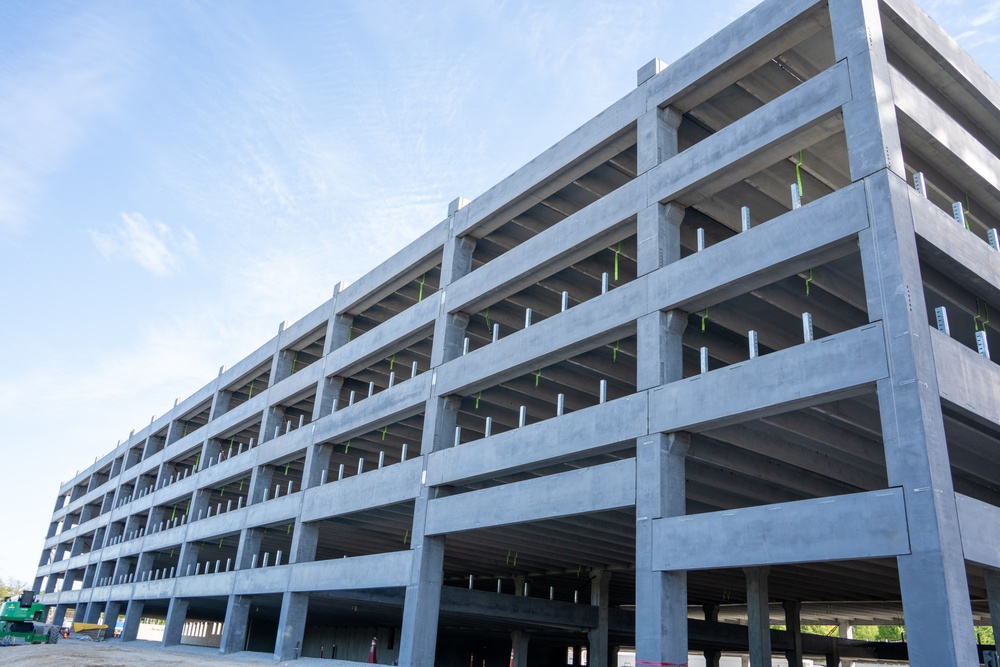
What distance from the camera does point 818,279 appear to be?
2069 centimetres

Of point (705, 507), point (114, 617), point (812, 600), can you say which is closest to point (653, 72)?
point (705, 507)

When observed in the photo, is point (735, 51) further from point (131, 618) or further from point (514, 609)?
point (131, 618)

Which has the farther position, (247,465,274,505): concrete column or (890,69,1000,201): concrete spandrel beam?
(247,465,274,505): concrete column

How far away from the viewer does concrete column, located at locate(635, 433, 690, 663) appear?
18.1 meters

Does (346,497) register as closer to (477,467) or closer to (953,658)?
(477,467)

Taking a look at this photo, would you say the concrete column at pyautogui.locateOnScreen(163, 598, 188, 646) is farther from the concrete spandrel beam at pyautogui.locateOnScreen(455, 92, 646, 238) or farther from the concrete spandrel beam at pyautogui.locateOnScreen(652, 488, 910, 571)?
the concrete spandrel beam at pyautogui.locateOnScreen(652, 488, 910, 571)

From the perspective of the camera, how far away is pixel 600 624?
35.8 metres

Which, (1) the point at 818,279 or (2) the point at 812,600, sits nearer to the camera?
(1) the point at 818,279

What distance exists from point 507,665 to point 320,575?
27.9 m

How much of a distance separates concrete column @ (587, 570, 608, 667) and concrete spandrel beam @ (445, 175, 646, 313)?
16.0 meters

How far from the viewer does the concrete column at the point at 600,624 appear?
35406 mm

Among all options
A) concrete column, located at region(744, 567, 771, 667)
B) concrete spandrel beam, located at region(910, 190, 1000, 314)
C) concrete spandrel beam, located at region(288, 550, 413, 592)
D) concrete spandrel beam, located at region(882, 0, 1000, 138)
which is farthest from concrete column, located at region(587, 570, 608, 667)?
concrete spandrel beam, located at region(882, 0, 1000, 138)

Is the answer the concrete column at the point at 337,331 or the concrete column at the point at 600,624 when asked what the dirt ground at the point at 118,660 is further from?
the concrete column at the point at 337,331

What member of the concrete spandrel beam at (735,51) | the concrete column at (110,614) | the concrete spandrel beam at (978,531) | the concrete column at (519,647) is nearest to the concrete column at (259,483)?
the concrete column at (519,647)
